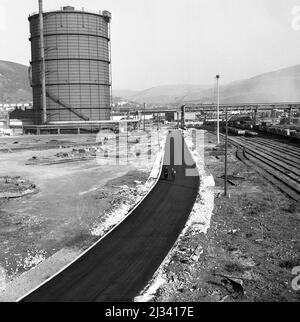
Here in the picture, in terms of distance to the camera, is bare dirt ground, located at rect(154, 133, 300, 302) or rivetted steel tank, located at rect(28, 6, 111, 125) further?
rivetted steel tank, located at rect(28, 6, 111, 125)

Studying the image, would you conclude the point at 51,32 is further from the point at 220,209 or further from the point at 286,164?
the point at 220,209

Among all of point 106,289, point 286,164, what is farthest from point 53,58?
point 106,289

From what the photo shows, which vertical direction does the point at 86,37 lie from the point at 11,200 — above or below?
above

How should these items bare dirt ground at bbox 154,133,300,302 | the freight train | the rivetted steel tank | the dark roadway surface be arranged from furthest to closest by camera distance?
1. the rivetted steel tank
2. the freight train
3. the dark roadway surface
4. bare dirt ground at bbox 154,133,300,302

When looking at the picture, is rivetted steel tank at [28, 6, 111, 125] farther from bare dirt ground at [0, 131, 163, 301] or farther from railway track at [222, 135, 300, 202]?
railway track at [222, 135, 300, 202]

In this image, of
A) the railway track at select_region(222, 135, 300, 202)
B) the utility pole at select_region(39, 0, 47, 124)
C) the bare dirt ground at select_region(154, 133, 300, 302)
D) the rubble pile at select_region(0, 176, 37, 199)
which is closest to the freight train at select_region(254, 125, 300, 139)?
the railway track at select_region(222, 135, 300, 202)

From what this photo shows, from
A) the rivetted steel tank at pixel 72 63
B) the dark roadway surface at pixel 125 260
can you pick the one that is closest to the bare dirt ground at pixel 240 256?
the dark roadway surface at pixel 125 260
